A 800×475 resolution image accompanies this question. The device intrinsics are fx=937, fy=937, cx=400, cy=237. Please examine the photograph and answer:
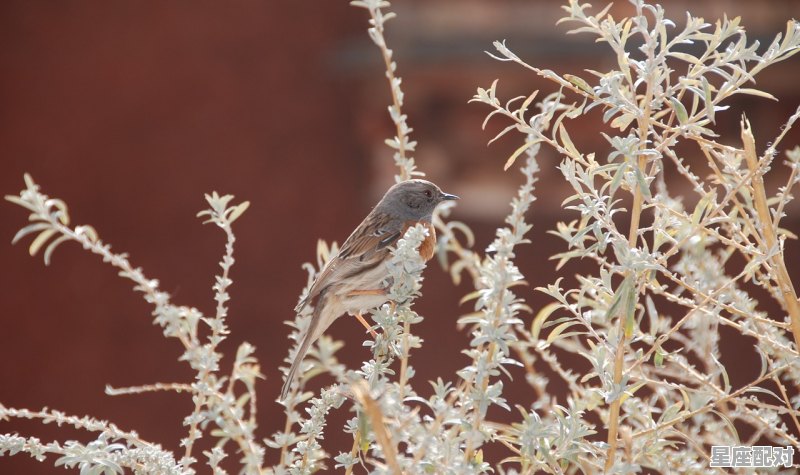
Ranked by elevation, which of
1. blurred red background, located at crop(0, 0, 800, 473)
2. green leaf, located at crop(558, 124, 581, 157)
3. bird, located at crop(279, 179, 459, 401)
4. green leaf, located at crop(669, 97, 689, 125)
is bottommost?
green leaf, located at crop(669, 97, 689, 125)

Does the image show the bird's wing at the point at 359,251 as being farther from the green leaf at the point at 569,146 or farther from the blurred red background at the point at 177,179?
the blurred red background at the point at 177,179

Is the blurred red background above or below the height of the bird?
above

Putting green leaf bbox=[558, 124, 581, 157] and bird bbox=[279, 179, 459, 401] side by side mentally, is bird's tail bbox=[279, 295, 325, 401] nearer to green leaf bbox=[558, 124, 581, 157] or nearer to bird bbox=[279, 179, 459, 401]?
bird bbox=[279, 179, 459, 401]

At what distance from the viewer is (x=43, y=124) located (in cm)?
472

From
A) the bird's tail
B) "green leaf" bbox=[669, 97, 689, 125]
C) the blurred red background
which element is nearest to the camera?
"green leaf" bbox=[669, 97, 689, 125]

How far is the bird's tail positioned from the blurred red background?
2.18 m

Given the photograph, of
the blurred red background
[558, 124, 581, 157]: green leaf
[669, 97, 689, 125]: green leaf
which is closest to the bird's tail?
[558, 124, 581, 157]: green leaf

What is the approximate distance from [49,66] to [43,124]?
0.96 feet

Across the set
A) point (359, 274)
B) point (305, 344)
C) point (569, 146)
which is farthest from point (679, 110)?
point (359, 274)

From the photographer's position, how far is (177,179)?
15.5 feet

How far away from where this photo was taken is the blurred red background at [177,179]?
4664 millimetres

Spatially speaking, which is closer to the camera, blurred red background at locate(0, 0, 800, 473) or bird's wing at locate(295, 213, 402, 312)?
bird's wing at locate(295, 213, 402, 312)

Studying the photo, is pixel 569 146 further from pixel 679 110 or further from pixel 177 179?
pixel 177 179

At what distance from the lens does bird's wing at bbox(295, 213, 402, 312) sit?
250cm
